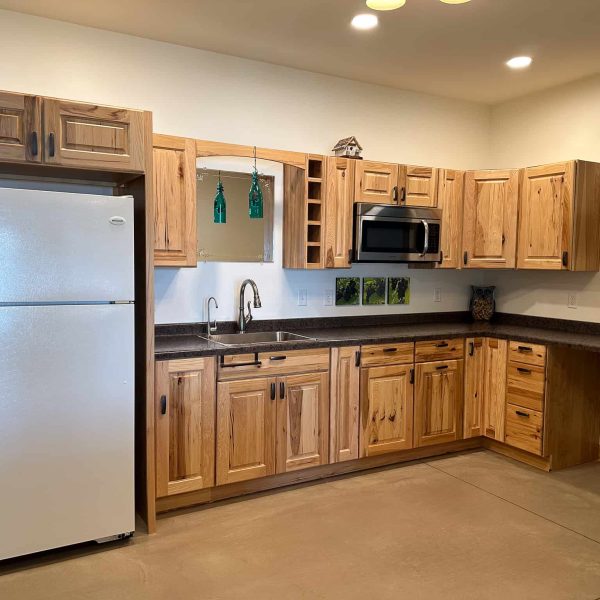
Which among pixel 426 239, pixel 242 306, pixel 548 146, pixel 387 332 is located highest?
pixel 548 146

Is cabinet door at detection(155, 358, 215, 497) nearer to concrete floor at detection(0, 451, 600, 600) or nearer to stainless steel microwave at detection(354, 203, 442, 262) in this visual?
concrete floor at detection(0, 451, 600, 600)

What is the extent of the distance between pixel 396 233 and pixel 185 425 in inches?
79.0

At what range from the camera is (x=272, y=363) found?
3.41 metres

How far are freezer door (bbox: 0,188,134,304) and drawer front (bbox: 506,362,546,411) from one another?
2.71m

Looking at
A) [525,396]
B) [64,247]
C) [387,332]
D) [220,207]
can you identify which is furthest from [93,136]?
[525,396]

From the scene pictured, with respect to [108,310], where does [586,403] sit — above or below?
below

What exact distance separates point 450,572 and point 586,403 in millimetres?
2047

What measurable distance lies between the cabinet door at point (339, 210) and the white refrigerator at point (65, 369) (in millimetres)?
1533

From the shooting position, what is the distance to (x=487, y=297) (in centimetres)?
484

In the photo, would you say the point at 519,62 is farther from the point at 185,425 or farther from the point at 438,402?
the point at 185,425

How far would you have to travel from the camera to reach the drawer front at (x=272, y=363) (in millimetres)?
3270

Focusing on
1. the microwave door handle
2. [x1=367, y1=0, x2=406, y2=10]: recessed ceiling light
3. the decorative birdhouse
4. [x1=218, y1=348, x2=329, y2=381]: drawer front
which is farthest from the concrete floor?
[x1=367, y1=0, x2=406, y2=10]: recessed ceiling light

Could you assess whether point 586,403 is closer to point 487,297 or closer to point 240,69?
point 487,297

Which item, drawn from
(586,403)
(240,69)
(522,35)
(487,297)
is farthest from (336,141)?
(586,403)
